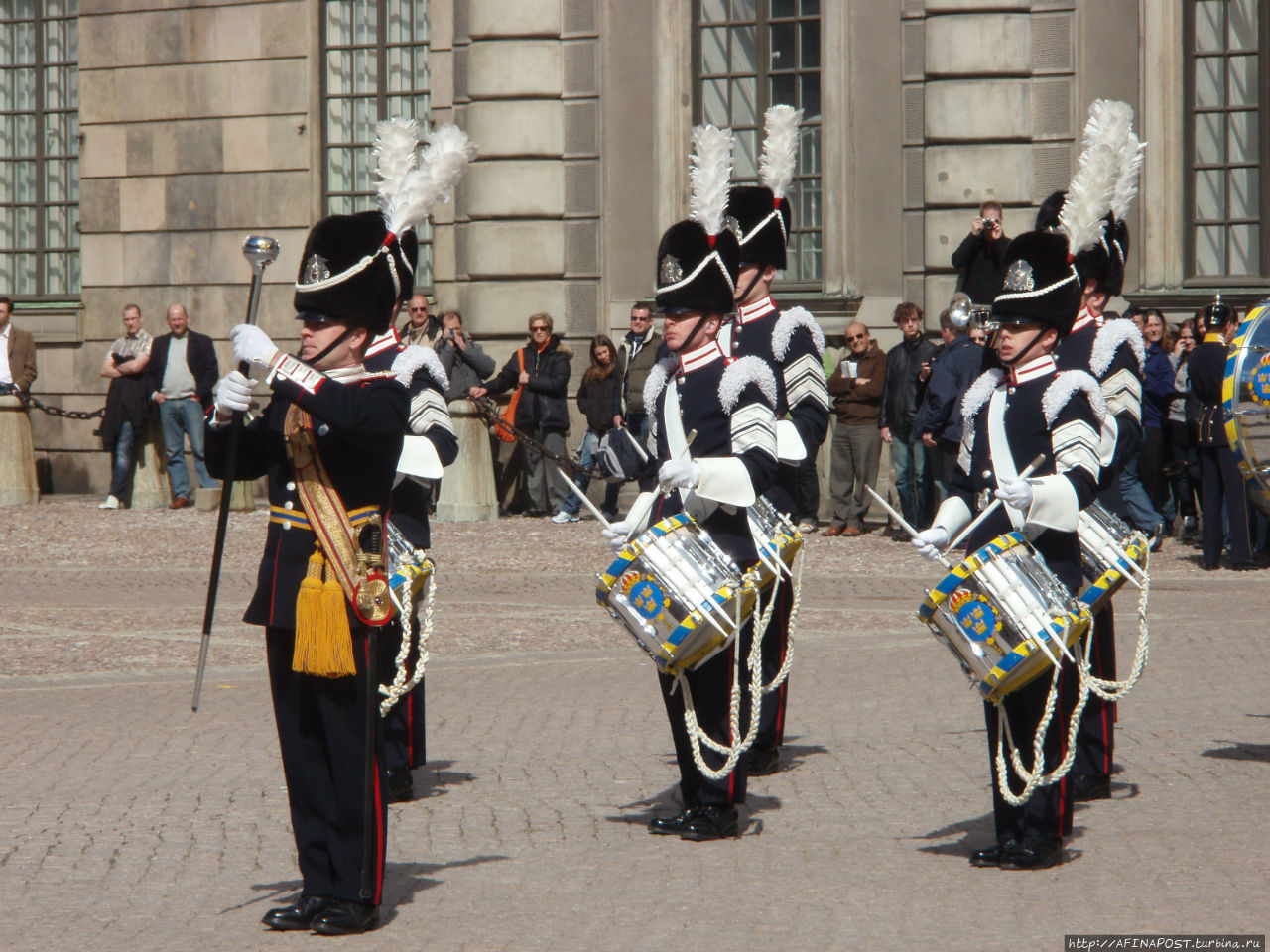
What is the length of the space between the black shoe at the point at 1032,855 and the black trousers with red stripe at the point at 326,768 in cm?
185

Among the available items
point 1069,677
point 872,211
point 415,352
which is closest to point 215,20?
point 872,211

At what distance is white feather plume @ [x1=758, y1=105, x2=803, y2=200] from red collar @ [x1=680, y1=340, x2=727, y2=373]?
2613 mm

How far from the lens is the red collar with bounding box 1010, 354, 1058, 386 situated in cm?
601

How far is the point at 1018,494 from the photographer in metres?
5.71

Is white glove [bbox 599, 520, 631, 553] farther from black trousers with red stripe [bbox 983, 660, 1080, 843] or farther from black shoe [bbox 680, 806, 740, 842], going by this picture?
black trousers with red stripe [bbox 983, 660, 1080, 843]

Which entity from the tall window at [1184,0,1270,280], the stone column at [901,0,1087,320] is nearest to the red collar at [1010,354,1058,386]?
the stone column at [901,0,1087,320]

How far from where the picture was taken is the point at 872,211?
57.2ft

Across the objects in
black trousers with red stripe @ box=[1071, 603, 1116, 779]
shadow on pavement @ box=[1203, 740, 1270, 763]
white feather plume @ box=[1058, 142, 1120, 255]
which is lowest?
shadow on pavement @ box=[1203, 740, 1270, 763]

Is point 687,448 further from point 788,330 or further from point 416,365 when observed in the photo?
point 788,330

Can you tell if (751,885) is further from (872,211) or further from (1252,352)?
(872,211)

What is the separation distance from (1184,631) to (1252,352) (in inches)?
154

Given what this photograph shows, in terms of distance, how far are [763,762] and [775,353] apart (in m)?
1.61

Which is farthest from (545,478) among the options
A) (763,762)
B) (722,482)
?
(722,482)

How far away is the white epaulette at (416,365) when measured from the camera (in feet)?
22.8
